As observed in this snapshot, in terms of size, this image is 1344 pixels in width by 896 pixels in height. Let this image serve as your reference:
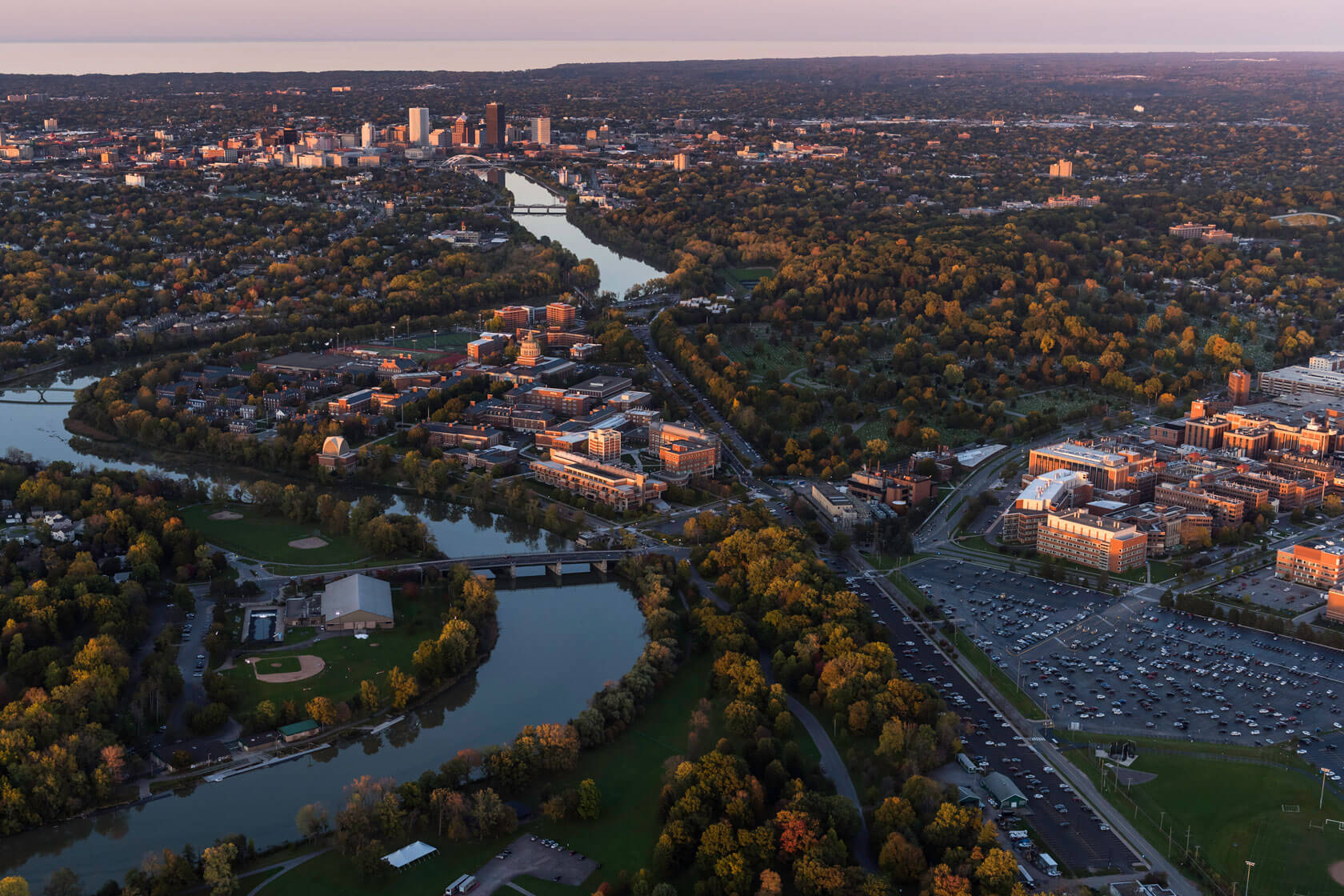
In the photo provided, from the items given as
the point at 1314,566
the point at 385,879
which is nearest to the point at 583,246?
the point at 1314,566

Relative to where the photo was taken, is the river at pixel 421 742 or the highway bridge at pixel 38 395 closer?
the river at pixel 421 742

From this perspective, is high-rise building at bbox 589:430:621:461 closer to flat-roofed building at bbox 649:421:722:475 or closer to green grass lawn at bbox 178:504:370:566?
flat-roofed building at bbox 649:421:722:475

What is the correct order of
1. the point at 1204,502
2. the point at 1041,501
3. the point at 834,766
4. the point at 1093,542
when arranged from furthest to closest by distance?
the point at 1204,502
the point at 1041,501
the point at 1093,542
the point at 834,766

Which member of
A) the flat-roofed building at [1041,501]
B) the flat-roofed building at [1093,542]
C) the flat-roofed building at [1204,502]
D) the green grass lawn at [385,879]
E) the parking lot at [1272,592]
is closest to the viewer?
the green grass lawn at [385,879]

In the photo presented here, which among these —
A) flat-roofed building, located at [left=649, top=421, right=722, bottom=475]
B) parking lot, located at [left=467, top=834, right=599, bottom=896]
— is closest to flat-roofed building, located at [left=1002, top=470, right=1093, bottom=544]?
flat-roofed building, located at [left=649, top=421, right=722, bottom=475]

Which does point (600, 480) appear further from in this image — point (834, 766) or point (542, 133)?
point (542, 133)

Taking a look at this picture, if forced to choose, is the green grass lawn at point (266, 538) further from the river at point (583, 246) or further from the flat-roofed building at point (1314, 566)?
the river at point (583, 246)

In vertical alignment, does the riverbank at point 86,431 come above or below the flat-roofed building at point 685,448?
below

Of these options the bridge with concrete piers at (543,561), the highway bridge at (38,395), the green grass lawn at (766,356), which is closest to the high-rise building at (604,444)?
the bridge with concrete piers at (543,561)
